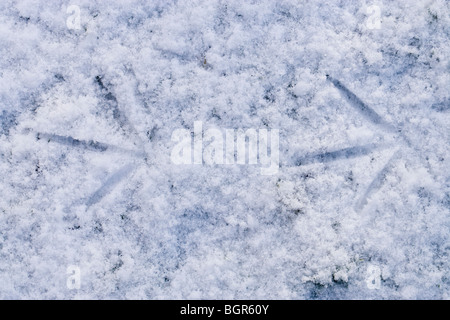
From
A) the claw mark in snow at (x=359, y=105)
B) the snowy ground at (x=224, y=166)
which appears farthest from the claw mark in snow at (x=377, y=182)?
the claw mark in snow at (x=359, y=105)

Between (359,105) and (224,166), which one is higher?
(359,105)

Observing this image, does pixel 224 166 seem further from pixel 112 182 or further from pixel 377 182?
pixel 377 182

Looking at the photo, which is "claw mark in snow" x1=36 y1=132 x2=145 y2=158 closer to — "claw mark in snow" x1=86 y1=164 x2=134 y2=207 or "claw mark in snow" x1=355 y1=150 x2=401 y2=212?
"claw mark in snow" x1=86 y1=164 x2=134 y2=207

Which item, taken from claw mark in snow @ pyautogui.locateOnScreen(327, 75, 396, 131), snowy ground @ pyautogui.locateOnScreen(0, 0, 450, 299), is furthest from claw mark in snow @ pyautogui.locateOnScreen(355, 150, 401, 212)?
claw mark in snow @ pyautogui.locateOnScreen(327, 75, 396, 131)

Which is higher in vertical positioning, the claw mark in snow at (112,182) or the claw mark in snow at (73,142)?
the claw mark in snow at (73,142)

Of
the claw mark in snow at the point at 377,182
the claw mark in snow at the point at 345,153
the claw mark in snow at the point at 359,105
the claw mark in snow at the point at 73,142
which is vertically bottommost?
the claw mark in snow at the point at 377,182

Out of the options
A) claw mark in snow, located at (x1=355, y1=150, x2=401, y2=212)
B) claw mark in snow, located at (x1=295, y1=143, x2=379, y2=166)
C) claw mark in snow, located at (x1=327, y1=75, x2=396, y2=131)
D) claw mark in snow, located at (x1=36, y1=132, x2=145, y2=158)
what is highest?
claw mark in snow, located at (x1=327, y1=75, x2=396, y2=131)

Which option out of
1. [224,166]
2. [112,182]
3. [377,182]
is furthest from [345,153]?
[112,182]

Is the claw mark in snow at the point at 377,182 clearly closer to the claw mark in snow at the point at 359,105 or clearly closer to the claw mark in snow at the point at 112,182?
the claw mark in snow at the point at 359,105
